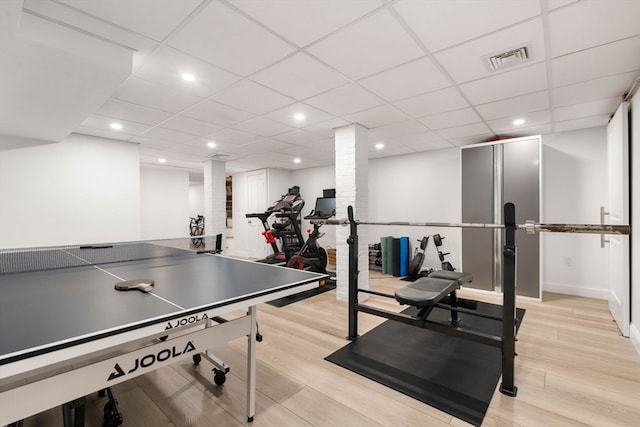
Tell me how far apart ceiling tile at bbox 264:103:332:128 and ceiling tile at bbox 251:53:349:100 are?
15.6 inches

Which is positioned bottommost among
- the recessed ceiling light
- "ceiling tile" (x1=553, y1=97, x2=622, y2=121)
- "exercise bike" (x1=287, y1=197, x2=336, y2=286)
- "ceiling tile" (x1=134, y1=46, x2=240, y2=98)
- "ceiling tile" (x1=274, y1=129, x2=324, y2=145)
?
"exercise bike" (x1=287, y1=197, x2=336, y2=286)

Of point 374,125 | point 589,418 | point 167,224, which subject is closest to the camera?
point 589,418

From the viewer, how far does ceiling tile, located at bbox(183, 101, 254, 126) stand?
3.33m

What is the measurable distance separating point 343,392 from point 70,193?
195 inches

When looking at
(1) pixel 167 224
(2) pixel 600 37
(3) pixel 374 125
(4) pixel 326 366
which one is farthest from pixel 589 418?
(1) pixel 167 224

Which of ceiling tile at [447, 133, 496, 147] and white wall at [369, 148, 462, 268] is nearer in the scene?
ceiling tile at [447, 133, 496, 147]

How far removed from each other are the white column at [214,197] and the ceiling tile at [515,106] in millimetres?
5412

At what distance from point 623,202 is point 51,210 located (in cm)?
719

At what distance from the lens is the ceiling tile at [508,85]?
253cm

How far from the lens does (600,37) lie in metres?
2.01

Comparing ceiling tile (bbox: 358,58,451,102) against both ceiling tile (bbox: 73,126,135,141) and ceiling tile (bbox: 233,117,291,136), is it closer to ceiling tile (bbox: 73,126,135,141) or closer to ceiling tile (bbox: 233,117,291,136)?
ceiling tile (bbox: 233,117,291,136)

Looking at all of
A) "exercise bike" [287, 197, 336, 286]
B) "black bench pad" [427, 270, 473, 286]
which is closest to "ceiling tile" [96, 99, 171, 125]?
"exercise bike" [287, 197, 336, 286]

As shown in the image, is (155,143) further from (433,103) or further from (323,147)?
(433,103)

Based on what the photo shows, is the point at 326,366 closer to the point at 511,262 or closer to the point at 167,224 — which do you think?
the point at 511,262
